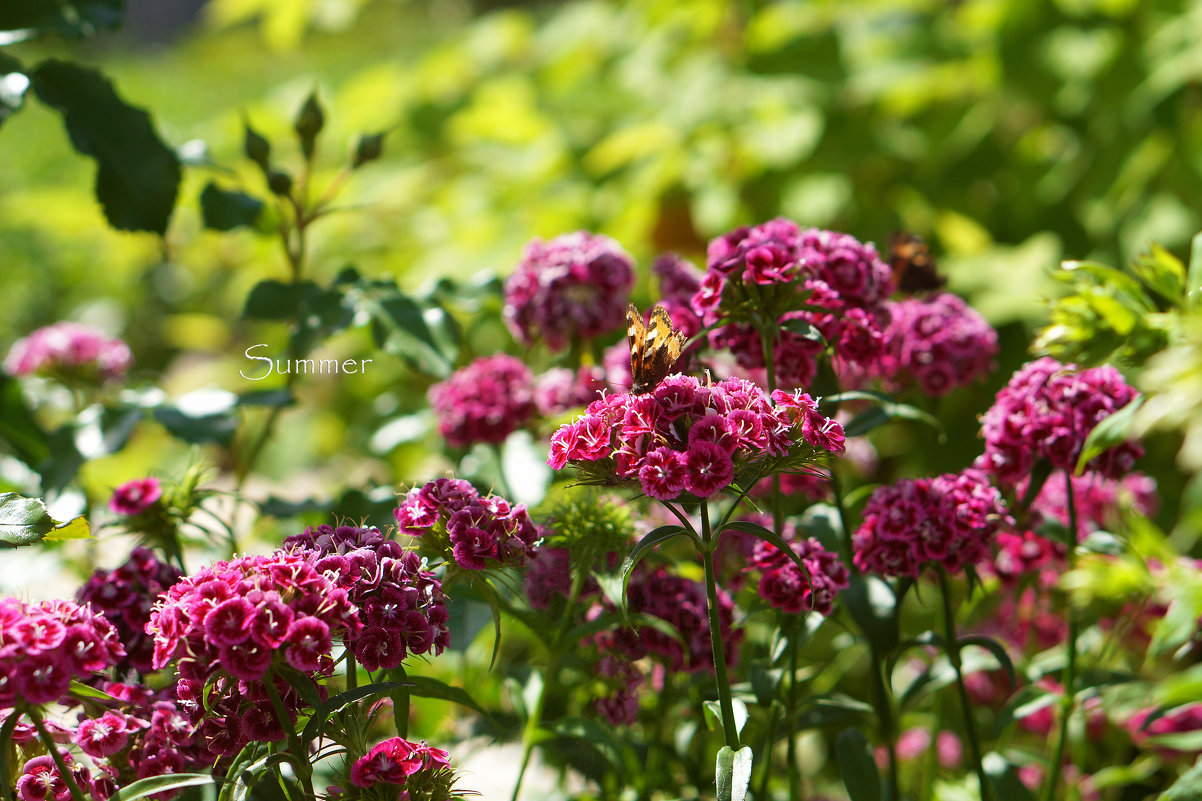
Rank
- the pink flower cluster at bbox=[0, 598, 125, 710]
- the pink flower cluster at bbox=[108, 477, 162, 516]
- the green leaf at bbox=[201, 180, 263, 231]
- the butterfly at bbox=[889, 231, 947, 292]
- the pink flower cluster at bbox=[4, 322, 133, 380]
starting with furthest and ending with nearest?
the pink flower cluster at bbox=[4, 322, 133, 380] < the green leaf at bbox=[201, 180, 263, 231] < the butterfly at bbox=[889, 231, 947, 292] < the pink flower cluster at bbox=[108, 477, 162, 516] < the pink flower cluster at bbox=[0, 598, 125, 710]

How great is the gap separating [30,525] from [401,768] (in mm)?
431

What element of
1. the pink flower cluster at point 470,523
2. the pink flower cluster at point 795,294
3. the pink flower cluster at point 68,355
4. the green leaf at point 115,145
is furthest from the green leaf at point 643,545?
the pink flower cluster at point 68,355

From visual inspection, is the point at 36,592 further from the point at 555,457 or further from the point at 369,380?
the point at 555,457

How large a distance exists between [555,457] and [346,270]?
76 centimetres

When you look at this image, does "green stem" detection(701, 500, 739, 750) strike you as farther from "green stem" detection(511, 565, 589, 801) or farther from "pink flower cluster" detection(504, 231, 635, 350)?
"pink flower cluster" detection(504, 231, 635, 350)

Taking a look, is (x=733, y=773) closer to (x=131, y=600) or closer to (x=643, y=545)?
(x=643, y=545)

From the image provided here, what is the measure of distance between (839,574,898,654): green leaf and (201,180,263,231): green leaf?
1043 mm

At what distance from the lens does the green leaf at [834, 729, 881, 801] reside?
1043 millimetres


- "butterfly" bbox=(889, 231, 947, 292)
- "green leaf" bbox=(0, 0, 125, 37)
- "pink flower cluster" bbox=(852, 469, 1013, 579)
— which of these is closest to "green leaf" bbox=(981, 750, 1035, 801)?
"pink flower cluster" bbox=(852, 469, 1013, 579)

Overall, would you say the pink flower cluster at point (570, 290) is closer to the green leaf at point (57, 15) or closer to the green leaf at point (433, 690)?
the green leaf at point (433, 690)

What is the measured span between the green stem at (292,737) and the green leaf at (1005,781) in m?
0.76

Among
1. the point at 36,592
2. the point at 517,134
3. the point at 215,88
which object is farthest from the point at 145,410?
the point at 215,88

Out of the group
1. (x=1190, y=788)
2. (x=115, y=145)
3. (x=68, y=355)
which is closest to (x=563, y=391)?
(x=115, y=145)

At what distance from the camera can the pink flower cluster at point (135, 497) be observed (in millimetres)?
Result: 1100
